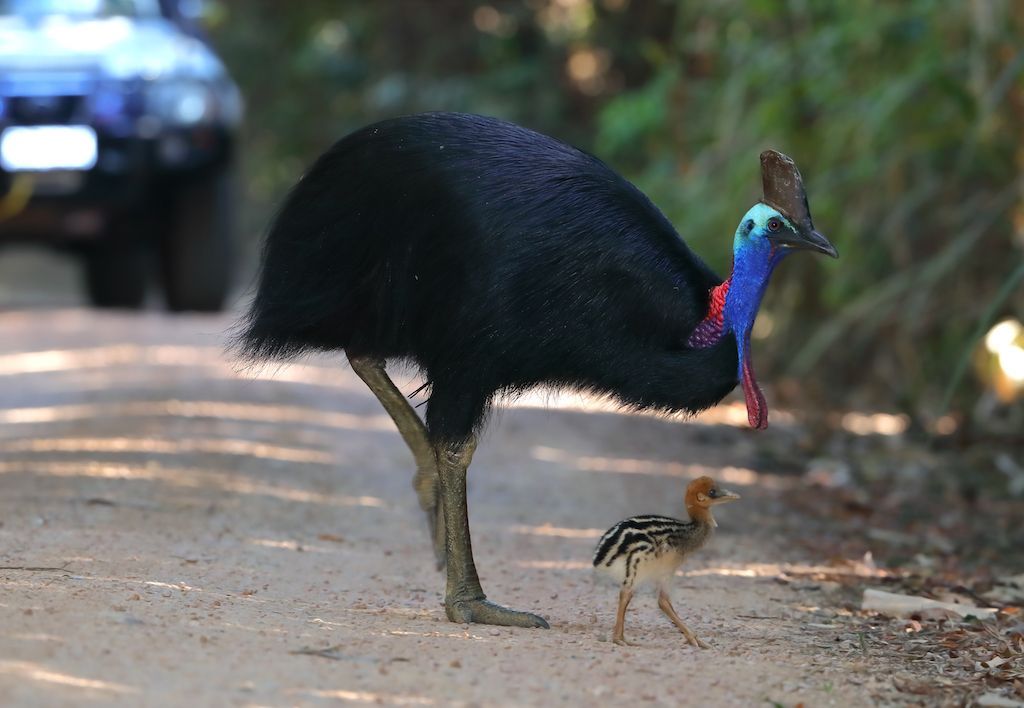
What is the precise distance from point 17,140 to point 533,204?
6695 mm

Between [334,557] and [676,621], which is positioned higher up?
[676,621]

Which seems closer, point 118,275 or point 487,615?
point 487,615

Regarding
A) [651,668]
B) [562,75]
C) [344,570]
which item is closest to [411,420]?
[344,570]

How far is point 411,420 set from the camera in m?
5.25

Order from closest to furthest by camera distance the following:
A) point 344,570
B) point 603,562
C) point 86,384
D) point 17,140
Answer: point 603,562, point 344,570, point 86,384, point 17,140

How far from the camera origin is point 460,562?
4.75 m

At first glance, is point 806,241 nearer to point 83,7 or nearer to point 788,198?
point 788,198

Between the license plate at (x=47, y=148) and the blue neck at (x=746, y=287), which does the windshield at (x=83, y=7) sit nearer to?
the license plate at (x=47, y=148)

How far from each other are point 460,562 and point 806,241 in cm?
129

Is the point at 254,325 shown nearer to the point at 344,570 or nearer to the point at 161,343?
the point at 344,570

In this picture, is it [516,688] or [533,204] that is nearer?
[516,688]

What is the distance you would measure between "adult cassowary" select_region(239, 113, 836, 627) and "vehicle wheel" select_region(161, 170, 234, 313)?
679 cm

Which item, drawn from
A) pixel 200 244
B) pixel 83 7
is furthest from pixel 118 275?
pixel 83 7

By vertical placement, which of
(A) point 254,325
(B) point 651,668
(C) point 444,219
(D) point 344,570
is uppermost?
(C) point 444,219
